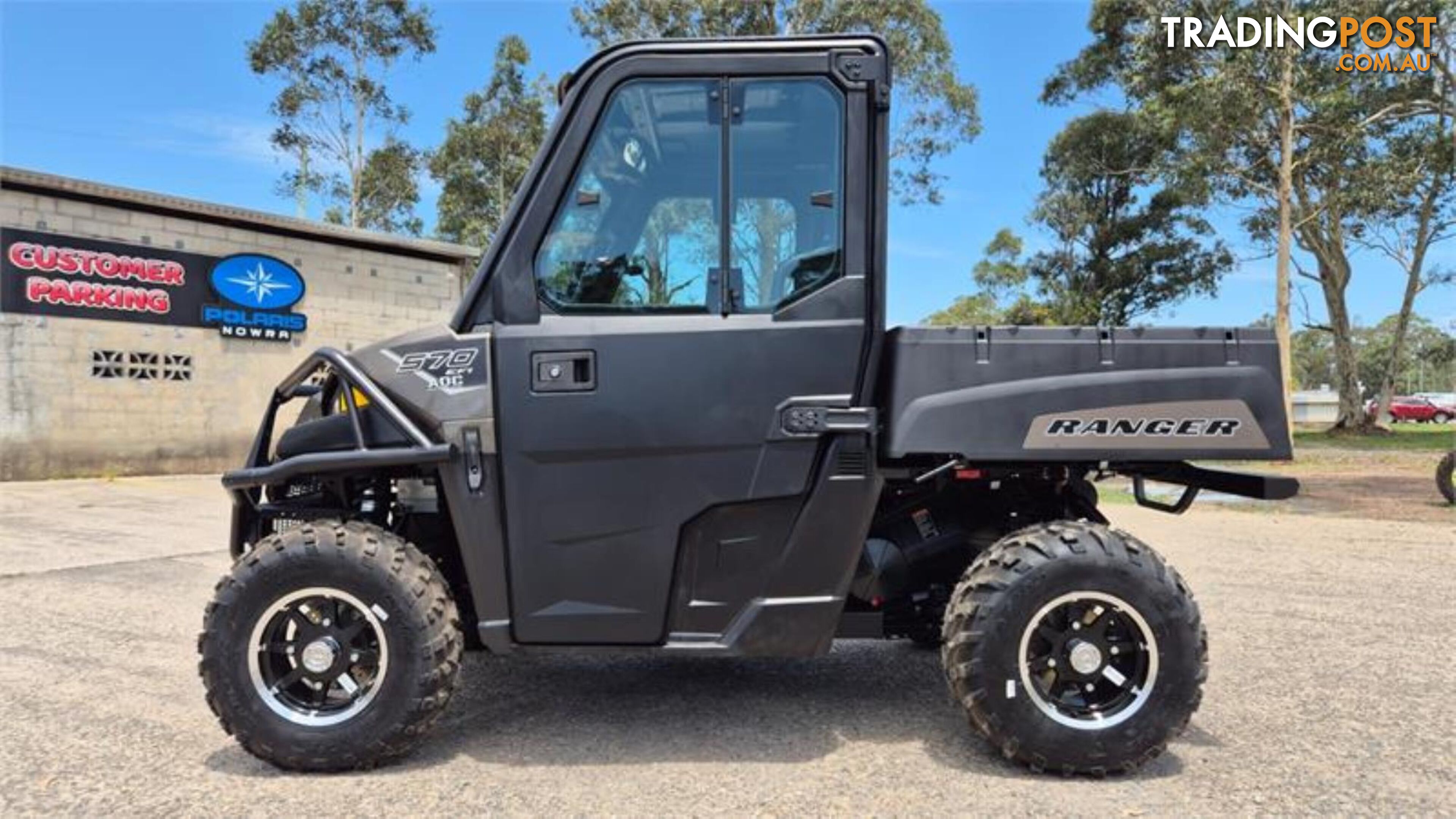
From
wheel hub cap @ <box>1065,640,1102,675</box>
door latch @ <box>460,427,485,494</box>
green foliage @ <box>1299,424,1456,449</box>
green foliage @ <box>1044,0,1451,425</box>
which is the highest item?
green foliage @ <box>1044,0,1451,425</box>

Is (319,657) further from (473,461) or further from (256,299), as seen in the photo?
(256,299)

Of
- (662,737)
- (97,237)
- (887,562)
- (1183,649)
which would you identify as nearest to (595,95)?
(887,562)

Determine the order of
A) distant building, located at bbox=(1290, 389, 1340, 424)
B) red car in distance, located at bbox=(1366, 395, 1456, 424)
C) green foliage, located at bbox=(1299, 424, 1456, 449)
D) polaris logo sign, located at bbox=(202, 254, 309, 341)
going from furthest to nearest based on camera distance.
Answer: red car in distance, located at bbox=(1366, 395, 1456, 424), distant building, located at bbox=(1290, 389, 1340, 424), green foliage, located at bbox=(1299, 424, 1456, 449), polaris logo sign, located at bbox=(202, 254, 309, 341)

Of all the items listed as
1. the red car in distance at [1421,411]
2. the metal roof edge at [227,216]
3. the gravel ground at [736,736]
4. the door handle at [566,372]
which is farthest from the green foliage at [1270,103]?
the red car in distance at [1421,411]

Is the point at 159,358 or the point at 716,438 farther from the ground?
the point at 159,358

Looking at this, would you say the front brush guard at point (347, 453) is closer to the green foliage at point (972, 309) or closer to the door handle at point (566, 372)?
the door handle at point (566, 372)

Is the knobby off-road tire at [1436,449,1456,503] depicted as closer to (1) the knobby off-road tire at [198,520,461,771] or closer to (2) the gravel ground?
(2) the gravel ground

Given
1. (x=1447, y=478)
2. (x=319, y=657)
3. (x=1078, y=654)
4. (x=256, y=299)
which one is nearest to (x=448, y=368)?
(x=319, y=657)

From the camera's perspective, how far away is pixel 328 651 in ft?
11.0

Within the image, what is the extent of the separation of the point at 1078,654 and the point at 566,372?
2054mm

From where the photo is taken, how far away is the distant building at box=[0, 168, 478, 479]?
1503 cm

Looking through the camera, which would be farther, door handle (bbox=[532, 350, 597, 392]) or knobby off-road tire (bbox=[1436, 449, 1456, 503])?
knobby off-road tire (bbox=[1436, 449, 1456, 503])

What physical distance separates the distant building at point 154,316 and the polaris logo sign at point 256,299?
0.02 m

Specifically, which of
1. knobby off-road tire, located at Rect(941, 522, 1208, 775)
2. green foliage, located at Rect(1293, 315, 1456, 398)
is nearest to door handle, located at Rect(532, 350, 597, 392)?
knobby off-road tire, located at Rect(941, 522, 1208, 775)
